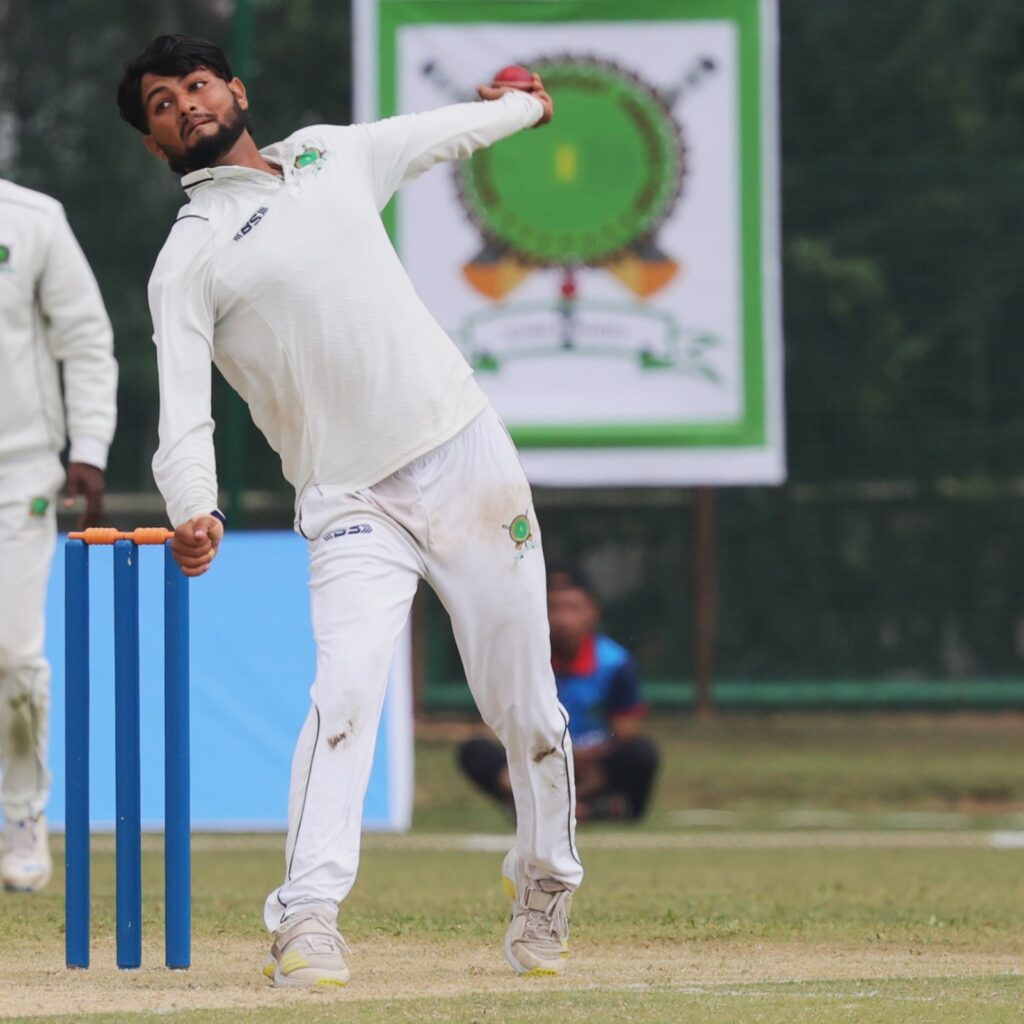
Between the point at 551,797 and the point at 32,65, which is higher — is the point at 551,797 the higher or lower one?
the lower one

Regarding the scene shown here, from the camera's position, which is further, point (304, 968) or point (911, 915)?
point (911, 915)

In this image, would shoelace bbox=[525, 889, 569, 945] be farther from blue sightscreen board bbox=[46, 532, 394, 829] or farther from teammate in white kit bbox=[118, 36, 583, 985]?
blue sightscreen board bbox=[46, 532, 394, 829]

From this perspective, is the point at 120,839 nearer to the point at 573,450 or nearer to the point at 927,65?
the point at 573,450

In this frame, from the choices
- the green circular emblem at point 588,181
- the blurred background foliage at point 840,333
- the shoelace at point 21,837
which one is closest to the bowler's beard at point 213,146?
the shoelace at point 21,837

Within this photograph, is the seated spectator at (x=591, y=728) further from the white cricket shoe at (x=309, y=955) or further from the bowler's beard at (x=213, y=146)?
the white cricket shoe at (x=309, y=955)

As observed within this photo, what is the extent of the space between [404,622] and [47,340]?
2.57 meters

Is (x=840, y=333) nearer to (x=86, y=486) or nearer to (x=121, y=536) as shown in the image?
(x=86, y=486)

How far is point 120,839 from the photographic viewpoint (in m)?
4.57

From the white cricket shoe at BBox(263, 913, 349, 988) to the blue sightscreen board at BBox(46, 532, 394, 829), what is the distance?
437 cm

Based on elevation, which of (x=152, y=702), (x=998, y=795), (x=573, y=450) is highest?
(x=573, y=450)

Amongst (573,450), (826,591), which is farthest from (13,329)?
(826,591)

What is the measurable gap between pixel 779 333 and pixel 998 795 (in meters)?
2.32

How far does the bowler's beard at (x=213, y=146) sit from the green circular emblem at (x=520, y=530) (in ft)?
3.17

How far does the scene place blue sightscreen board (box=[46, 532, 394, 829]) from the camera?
8766 mm
